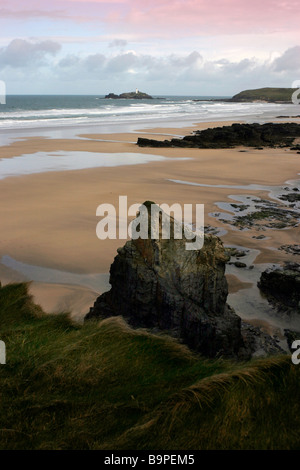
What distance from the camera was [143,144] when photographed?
30734 millimetres

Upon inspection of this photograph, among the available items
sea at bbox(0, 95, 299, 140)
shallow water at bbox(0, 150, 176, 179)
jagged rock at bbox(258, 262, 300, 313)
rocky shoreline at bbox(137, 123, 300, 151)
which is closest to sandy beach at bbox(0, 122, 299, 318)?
jagged rock at bbox(258, 262, 300, 313)

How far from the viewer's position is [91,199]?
47.5 feet

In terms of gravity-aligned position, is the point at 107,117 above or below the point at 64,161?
above

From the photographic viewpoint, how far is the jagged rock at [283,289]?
23.0 ft

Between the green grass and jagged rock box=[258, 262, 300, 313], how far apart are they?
10.5ft

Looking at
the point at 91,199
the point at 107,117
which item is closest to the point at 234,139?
the point at 91,199

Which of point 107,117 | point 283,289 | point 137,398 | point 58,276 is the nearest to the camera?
point 137,398

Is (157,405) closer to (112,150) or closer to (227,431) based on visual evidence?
(227,431)

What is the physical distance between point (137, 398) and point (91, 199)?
11.5 m

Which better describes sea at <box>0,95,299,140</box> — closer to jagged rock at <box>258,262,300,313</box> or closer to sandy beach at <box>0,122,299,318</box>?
sandy beach at <box>0,122,299,318</box>

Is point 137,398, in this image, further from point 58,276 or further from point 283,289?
point 58,276

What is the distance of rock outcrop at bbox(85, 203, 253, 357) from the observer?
5.40 m

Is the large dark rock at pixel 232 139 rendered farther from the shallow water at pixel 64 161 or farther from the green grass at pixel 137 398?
the green grass at pixel 137 398
